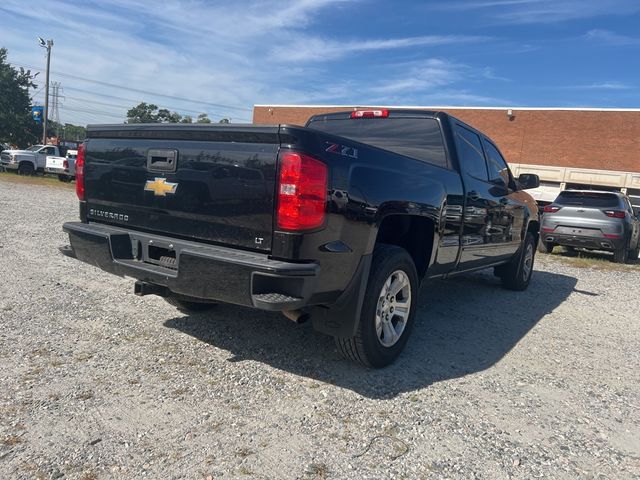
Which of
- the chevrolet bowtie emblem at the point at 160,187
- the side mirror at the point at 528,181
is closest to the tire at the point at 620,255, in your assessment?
the side mirror at the point at 528,181

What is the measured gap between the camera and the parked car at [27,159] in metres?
27.0

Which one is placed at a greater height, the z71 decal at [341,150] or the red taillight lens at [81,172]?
the z71 decal at [341,150]

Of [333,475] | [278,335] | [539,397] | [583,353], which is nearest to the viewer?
[333,475]

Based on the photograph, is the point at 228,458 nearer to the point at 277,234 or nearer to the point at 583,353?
the point at 277,234

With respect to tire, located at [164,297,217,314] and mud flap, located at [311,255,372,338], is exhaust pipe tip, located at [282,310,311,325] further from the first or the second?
tire, located at [164,297,217,314]

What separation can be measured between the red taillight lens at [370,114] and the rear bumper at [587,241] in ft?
25.2

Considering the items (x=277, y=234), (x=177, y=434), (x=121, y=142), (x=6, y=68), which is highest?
(x=6, y=68)

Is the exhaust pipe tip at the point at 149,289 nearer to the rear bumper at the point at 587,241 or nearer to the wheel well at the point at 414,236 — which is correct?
the wheel well at the point at 414,236

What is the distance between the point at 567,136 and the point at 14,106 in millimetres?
43263

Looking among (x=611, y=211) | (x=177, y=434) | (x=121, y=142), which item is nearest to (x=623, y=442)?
(x=177, y=434)

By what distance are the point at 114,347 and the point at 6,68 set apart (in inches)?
1904

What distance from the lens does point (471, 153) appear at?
5.21m

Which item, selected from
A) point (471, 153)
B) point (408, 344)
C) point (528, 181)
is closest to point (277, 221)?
point (408, 344)

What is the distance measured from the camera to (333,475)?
246 cm
